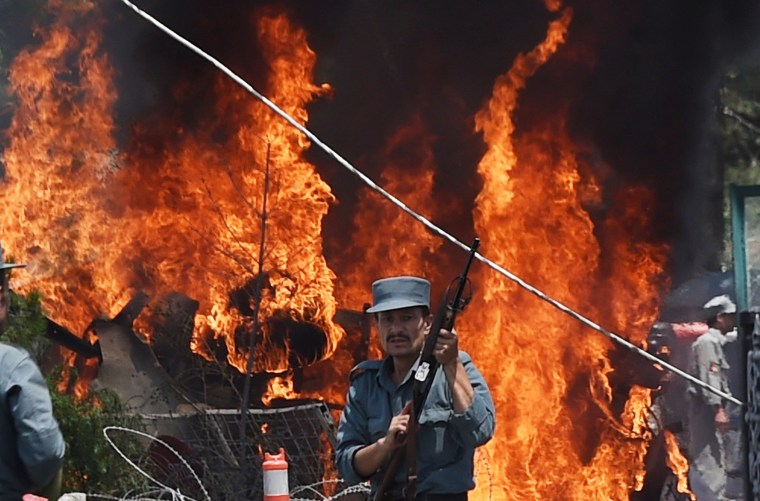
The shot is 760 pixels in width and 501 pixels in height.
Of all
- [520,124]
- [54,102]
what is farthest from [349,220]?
[54,102]

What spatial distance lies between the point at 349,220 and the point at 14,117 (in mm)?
3163

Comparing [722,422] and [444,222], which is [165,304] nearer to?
[444,222]

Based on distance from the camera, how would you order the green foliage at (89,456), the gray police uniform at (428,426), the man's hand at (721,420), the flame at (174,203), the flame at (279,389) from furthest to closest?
1. the flame at (174,203)
2. the flame at (279,389)
3. the man's hand at (721,420)
4. the green foliage at (89,456)
5. the gray police uniform at (428,426)

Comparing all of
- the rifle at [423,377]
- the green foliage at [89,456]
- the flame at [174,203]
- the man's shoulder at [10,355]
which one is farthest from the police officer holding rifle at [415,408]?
the flame at [174,203]

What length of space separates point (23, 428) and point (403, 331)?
1500 millimetres

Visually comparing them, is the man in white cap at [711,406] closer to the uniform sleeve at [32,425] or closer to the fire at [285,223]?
the fire at [285,223]

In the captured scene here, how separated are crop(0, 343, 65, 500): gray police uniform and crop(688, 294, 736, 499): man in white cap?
23.5 feet

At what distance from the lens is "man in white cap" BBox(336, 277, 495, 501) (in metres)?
4.54

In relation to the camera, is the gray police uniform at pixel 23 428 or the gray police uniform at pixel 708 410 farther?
the gray police uniform at pixel 708 410

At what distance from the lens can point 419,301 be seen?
15.7 ft

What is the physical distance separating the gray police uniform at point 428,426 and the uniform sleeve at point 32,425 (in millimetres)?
1232

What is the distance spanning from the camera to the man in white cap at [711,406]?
1017 cm

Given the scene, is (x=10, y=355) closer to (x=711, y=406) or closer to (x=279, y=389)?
(x=279, y=389)

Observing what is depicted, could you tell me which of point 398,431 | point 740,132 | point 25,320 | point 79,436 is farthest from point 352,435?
point 740,132
